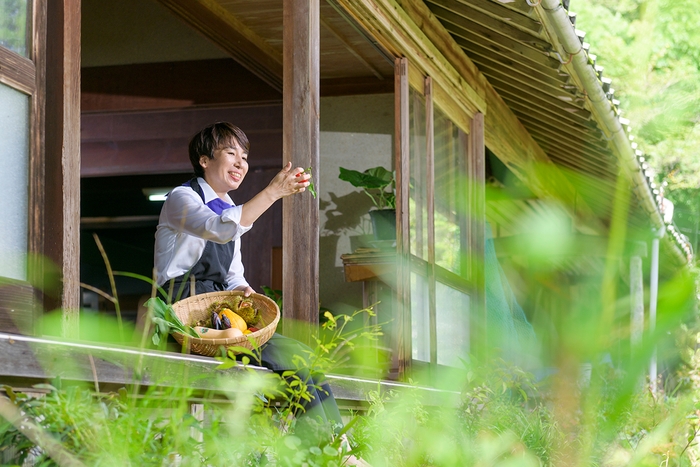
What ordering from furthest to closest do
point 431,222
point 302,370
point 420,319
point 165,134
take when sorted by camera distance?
point 165,134 < point 431,222 < point 420,319 < point 302,370

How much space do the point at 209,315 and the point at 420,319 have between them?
2460 millimetres

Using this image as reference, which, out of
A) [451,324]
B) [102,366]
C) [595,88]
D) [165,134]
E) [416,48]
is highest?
[416,48]

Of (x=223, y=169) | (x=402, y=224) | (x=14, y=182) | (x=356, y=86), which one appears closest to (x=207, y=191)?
(x=223, y=169)

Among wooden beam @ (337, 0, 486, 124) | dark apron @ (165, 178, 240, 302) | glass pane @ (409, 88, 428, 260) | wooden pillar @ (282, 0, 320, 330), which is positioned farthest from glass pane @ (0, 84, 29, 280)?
glass pane @ (409, 88, 428, 260)

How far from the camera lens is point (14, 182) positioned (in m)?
2.14

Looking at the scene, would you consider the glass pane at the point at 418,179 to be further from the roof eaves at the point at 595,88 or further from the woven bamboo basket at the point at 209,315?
the woven bamboo basket at the point at 209,315

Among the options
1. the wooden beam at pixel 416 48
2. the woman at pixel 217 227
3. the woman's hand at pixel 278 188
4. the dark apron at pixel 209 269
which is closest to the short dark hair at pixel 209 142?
the woman at pixel 217 227

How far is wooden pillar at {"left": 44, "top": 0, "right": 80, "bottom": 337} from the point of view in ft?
7.22

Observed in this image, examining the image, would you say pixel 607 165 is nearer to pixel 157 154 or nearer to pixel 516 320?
pixel 516 320

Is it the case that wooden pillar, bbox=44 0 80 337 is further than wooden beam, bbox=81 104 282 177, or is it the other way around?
wooden beam, bbox=81 104 282 177

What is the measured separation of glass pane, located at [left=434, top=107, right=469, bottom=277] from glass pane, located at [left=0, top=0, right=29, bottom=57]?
11.5 feet

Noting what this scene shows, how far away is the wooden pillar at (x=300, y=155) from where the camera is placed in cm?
331

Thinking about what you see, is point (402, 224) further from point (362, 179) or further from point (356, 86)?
point (356, 86)

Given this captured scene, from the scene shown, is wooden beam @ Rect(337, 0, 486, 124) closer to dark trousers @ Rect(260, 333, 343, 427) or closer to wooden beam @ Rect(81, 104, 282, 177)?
wooden beam @ Rect(81, 104, 282, 177)
